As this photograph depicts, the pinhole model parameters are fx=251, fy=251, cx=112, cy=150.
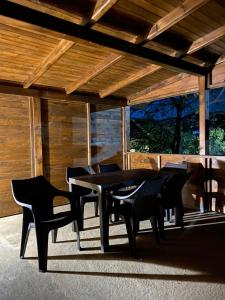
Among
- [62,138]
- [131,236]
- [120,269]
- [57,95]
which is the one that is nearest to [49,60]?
[57,95]

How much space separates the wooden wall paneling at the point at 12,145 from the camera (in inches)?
168

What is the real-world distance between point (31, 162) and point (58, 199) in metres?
0.93

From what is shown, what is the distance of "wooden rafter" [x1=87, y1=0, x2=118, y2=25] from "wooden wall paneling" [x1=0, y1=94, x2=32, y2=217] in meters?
2.29

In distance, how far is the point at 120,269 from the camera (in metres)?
2.43

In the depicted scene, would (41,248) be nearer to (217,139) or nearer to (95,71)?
(95,71)

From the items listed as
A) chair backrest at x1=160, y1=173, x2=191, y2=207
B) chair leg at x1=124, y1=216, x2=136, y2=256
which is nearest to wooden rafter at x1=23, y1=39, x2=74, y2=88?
chair backrest at x1=160, y1=173, x2=191, y2=207

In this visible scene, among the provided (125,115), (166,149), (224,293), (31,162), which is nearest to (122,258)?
(224,293)

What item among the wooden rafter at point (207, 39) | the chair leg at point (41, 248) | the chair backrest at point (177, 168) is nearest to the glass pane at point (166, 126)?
the chair backrest at point (177, 168)

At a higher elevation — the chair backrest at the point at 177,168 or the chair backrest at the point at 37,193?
the chair backrest at the point at 177,168

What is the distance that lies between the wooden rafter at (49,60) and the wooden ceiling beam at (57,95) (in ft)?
0.50

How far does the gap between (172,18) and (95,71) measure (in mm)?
1588

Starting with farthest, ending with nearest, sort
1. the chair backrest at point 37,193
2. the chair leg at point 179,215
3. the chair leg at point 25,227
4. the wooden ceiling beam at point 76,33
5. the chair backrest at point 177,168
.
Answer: the chair backrest at point 177,168
the chair leg at point 179,215
the chair backrest at point 37,193
the chair leg at point 25,227
the wooden ceiling beam at point 76,33

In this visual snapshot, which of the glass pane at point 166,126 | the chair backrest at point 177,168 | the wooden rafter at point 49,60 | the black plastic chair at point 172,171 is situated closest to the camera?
the wooden rafter at point 49,60

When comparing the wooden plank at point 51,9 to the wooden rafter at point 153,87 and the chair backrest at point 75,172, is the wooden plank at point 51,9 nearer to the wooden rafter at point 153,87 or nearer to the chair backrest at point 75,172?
the chair backrest at point 75,172
